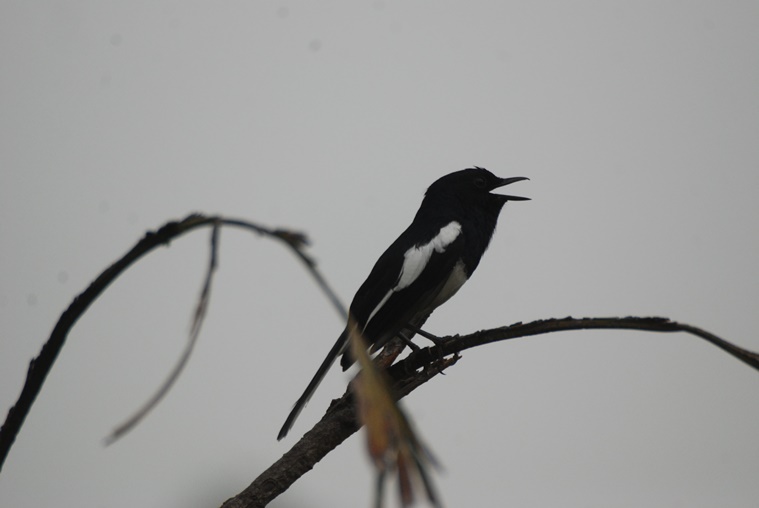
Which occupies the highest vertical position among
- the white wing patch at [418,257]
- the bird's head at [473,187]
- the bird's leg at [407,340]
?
the bird's head at [473,187]

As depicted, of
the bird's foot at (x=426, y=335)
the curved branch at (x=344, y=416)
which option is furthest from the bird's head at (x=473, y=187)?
the curved branch at (x=344, y=416)

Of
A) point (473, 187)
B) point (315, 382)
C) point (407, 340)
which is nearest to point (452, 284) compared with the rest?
point (407, 340)

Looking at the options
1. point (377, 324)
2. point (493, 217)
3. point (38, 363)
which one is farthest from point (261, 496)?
point (493, 217)

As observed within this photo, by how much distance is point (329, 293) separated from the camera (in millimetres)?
959

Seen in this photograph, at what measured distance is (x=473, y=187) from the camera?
5.70m

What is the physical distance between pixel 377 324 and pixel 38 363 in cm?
327

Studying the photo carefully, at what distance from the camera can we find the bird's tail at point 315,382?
3.90 metres

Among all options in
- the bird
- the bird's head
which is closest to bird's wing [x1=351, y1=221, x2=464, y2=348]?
the bird

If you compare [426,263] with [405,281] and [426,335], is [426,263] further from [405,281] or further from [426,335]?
[426,335]

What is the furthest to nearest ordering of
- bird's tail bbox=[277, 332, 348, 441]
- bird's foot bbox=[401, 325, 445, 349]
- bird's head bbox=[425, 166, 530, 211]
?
bird's head bbox=[425, 166, 530, 211] < bird's foot bbox=[401, 325, 445, 349] < bird's tail bbox=[277, 332, 348, 441]

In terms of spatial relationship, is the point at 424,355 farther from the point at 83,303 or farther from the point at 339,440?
the point at 83,303

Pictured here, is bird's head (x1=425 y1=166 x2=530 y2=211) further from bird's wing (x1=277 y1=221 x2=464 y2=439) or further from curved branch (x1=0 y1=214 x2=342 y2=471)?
curved branch (x1=0 y1=214 x2=342 y2=471)

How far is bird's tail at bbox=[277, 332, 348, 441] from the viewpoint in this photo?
12.8 feet

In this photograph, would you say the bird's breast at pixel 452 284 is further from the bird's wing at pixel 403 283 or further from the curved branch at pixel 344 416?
the curved branch at pixel 344 416
